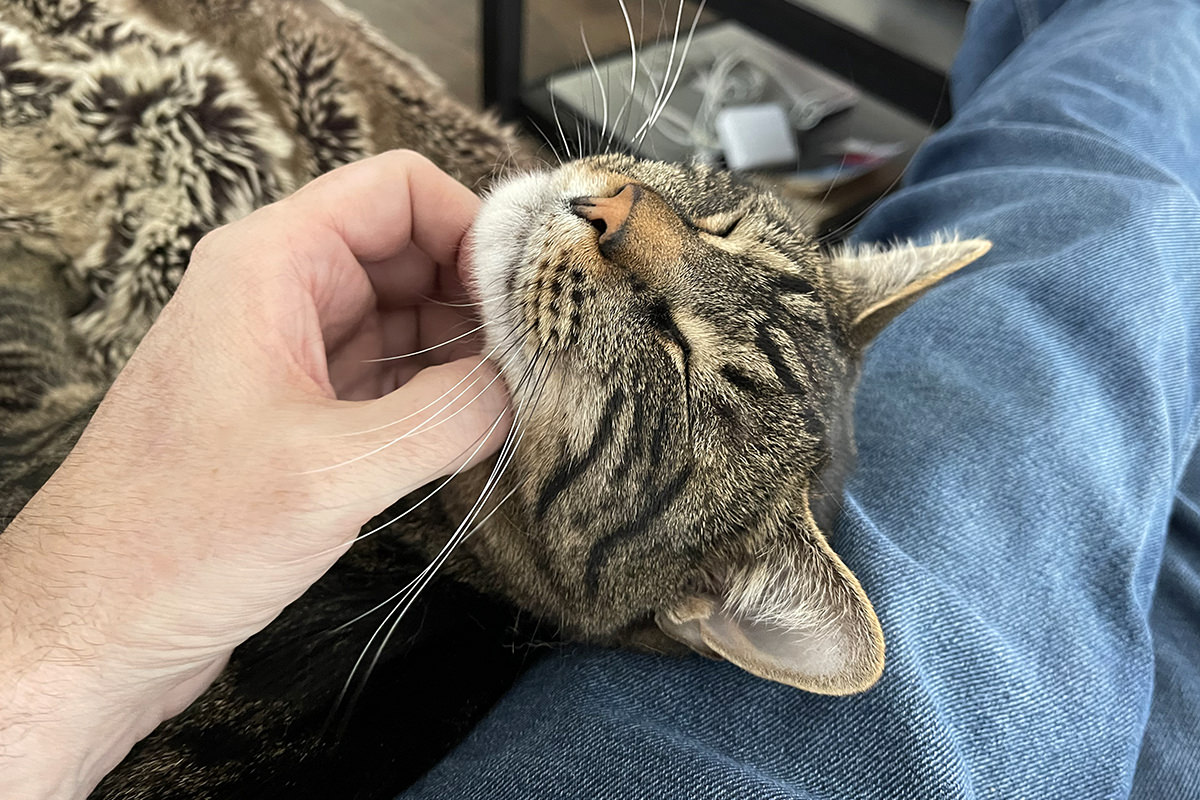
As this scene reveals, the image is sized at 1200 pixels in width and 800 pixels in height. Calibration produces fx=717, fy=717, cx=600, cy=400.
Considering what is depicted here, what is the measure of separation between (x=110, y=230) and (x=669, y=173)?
0.84 metres

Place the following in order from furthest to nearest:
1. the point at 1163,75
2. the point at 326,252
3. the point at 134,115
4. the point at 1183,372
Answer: the point at 1163,75
the point at 1183,372
the point at 134,115
the point at 326,252

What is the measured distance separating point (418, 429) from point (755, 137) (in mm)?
2051

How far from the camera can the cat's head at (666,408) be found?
0.78m

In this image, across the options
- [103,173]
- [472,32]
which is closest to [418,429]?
[103,173]

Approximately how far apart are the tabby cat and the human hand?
13cm

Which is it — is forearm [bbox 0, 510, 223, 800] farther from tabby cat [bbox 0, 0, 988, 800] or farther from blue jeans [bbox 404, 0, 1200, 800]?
blue jeans [bbox 404, 0, 1200, 800]

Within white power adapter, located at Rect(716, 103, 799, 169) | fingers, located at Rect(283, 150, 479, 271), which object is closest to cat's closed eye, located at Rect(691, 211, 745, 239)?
fingers, located at Rect(283, 150, 479, 271)

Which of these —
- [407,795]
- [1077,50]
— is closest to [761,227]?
[407,795]

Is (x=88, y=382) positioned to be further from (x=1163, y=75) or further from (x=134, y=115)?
(x=1163, y=75)

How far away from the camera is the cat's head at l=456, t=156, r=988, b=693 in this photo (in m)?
0.78

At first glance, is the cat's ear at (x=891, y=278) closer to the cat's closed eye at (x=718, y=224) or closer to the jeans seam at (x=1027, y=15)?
the cat's closed eye at (x=718, y=224)

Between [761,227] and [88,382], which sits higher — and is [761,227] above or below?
above

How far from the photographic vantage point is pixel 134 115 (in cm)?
107

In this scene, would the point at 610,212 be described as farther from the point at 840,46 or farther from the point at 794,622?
the point at 840,46
